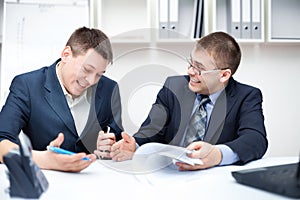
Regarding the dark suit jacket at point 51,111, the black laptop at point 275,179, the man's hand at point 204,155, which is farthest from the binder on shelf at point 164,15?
the black laptop at point 275,179

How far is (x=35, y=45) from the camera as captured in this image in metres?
2.24

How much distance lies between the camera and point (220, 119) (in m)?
1.44

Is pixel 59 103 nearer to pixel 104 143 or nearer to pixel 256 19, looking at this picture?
pixel 104 143

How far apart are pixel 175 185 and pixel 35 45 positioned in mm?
1628

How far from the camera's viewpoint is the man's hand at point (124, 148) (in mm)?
1236

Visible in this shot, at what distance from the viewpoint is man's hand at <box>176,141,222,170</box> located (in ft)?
3.60

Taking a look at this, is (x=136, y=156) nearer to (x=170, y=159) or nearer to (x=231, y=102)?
(x=170, y=159)

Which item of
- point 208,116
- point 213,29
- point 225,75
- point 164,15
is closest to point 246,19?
point 213,29

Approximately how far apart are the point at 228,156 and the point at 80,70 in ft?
2.09

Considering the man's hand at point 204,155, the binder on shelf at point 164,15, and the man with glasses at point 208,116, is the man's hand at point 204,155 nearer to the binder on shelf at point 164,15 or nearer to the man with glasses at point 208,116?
the man with glasses at point 208,116

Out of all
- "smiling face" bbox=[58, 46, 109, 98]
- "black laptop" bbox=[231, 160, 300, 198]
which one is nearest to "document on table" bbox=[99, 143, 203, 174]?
"black laptop" bbox=[231, 160, 300, 198]

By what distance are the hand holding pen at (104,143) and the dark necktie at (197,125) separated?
0.85 feet

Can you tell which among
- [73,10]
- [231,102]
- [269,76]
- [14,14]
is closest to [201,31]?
[269,76]

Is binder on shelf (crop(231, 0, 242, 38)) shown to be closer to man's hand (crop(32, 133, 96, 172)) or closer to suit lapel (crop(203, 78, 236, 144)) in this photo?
suit lapel (crop(203, 78, 236, 144))
